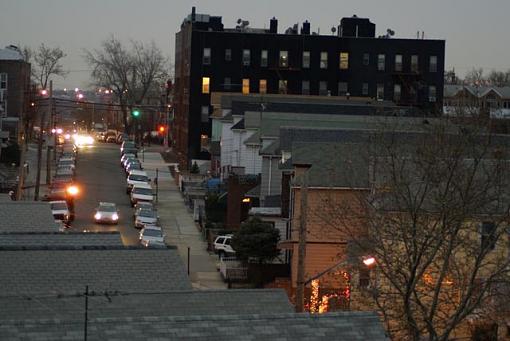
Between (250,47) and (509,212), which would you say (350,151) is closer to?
(509,212)

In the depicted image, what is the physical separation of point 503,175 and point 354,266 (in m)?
3.81

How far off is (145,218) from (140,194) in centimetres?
707

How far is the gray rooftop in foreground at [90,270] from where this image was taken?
1928cm

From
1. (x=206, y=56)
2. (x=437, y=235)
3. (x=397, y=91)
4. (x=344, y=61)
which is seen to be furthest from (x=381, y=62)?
(x=437, y=235)

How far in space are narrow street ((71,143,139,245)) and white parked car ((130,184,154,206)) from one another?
526mm

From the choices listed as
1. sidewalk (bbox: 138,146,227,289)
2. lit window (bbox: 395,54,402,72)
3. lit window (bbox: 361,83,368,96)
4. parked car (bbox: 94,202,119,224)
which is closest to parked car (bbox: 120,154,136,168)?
sidewalk (bbox: 138,146,227,289)

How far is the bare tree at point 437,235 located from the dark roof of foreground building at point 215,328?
4.01 meters

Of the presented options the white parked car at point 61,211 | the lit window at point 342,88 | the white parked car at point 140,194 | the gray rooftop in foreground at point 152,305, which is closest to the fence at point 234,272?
the white parked car at point 61,211

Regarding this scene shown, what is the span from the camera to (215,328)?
14.9 m

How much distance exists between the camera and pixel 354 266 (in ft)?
75.3

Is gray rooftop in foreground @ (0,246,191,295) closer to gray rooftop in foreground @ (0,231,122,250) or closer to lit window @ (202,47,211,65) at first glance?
gray rooftop in foreground @ (0,231,122,250)

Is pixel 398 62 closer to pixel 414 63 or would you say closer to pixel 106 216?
pixel 414 63

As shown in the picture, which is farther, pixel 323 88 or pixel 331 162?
pixel 323 88

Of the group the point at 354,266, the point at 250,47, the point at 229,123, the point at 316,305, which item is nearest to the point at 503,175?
the point at 354,266
